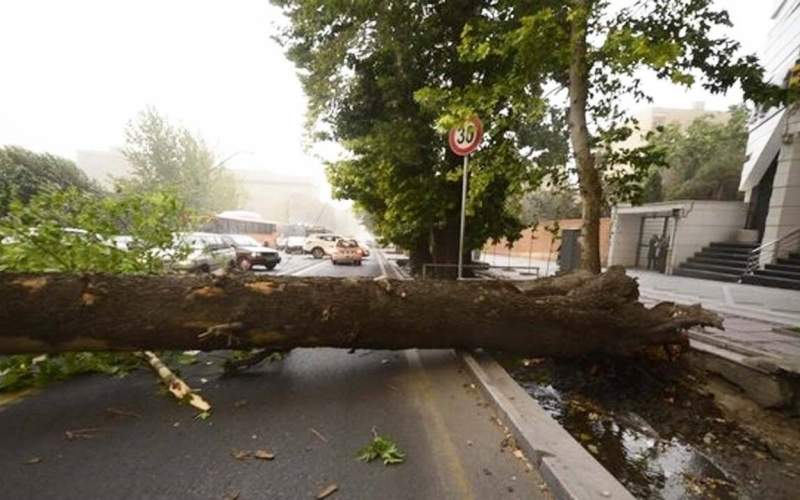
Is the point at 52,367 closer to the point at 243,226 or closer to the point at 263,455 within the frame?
the point at 263,455

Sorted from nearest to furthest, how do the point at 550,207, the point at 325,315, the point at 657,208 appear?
1. the point at 325,315
2. the point at 657,208
3. the point at 550,207

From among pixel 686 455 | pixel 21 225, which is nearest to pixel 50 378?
pixel 21 225

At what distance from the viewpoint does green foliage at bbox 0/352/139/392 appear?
3740mm

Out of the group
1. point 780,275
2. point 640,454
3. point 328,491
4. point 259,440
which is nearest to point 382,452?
point 328,491

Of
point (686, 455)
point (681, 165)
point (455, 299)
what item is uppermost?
point (681, 165)

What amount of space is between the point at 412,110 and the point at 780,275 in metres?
12.0

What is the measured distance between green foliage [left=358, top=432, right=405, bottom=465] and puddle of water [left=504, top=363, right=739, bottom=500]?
1.62m

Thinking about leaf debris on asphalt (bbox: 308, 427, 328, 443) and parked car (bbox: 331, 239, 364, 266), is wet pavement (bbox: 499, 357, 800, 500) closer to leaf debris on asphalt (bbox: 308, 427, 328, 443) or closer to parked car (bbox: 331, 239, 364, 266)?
leaf debris on asphalt (bbox: 308, 427, 328, 443)

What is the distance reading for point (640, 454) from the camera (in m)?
3.31

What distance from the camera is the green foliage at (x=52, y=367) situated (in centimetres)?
374

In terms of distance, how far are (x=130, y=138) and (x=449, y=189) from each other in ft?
119

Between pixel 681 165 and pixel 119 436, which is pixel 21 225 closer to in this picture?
pixel 119 436

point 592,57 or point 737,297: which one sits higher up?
point 592,57

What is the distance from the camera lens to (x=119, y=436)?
2.94m
